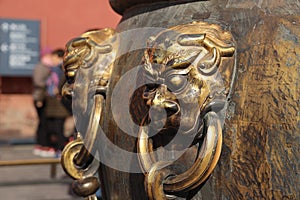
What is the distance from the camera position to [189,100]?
117cm

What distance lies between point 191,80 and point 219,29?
124mm

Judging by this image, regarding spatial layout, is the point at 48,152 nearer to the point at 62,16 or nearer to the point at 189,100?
the point at 62,16

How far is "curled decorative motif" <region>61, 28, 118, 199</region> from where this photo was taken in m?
1.44

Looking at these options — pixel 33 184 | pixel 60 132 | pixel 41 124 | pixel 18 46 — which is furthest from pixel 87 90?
pixel 18 46

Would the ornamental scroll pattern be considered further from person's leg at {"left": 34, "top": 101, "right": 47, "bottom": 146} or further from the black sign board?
the black sign board

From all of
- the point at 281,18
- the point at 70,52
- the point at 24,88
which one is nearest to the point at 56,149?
the point at 24,88

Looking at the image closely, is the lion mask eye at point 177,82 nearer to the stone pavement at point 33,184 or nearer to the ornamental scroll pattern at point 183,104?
the ornamental scroll pattern at point 183,104

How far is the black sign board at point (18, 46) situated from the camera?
28.0 ft

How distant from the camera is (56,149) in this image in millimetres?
6145

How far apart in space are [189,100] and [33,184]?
146 inches

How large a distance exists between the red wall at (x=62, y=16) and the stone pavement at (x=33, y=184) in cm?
330

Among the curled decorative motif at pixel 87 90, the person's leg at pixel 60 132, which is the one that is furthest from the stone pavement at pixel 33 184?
the curled decorative motif at pixel 87 90

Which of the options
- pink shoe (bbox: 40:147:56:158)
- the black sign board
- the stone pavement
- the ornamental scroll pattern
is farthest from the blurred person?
the ornamental scroll pattern

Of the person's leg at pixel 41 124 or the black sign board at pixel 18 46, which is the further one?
the black sign board at pixel 18 46
